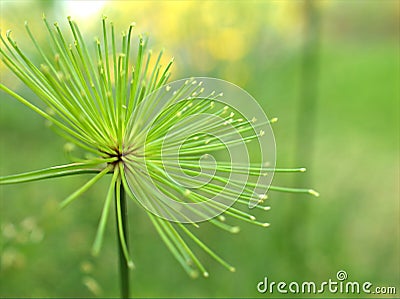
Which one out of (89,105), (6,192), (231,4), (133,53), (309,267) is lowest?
(309,267)

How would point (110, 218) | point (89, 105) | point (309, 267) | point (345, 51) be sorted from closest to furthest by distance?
1. point (89, 105)
2. point (309, 267)
3. point (110, 218)
4. point (345, 51)

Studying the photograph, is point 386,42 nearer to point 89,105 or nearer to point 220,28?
point 220,28

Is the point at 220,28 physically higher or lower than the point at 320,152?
higher

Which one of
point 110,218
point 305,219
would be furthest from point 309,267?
point 110,218

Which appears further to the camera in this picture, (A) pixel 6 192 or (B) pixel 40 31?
(B) pixel 40 31

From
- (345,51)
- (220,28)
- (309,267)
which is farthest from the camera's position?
(345,51)

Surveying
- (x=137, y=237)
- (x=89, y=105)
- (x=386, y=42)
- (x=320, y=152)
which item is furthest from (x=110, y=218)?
(x=386, y=42)

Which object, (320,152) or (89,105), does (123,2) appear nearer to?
(320,152)
